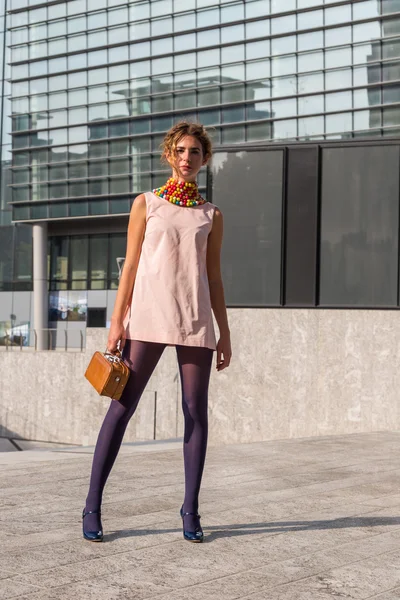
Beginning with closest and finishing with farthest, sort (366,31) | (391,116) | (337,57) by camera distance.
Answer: (391,116), (366,31), (337,57)

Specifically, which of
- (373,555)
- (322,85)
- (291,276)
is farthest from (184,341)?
(322,85)

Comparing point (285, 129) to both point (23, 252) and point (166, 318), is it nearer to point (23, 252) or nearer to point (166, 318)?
point (23, 252)

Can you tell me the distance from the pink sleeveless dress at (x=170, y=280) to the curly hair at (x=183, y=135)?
0.88 feet

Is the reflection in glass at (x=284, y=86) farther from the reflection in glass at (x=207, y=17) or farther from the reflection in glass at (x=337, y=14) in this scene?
the reflection in glass at (x=207, y=17)

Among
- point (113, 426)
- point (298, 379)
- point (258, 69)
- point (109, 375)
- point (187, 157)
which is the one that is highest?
point (258, 69)

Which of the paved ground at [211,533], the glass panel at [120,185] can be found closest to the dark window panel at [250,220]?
the paved ground at [211,533]

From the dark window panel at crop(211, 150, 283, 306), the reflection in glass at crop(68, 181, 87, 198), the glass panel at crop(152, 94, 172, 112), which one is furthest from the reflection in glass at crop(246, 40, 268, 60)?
the dark window panel at crop(211, 150, 283, 306)

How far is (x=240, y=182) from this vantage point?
49.9 ft

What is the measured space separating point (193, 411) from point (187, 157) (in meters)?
1.16

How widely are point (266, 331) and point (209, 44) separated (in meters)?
36.9

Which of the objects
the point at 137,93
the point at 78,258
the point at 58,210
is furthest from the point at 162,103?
the point at 78,258

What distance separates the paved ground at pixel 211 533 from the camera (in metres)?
3.69

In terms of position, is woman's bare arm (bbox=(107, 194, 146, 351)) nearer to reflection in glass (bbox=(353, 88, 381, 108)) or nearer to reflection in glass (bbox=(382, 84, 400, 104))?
reflection in glass (bbox=(382, 84, 400, 104))

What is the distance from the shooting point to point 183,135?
181 inches
